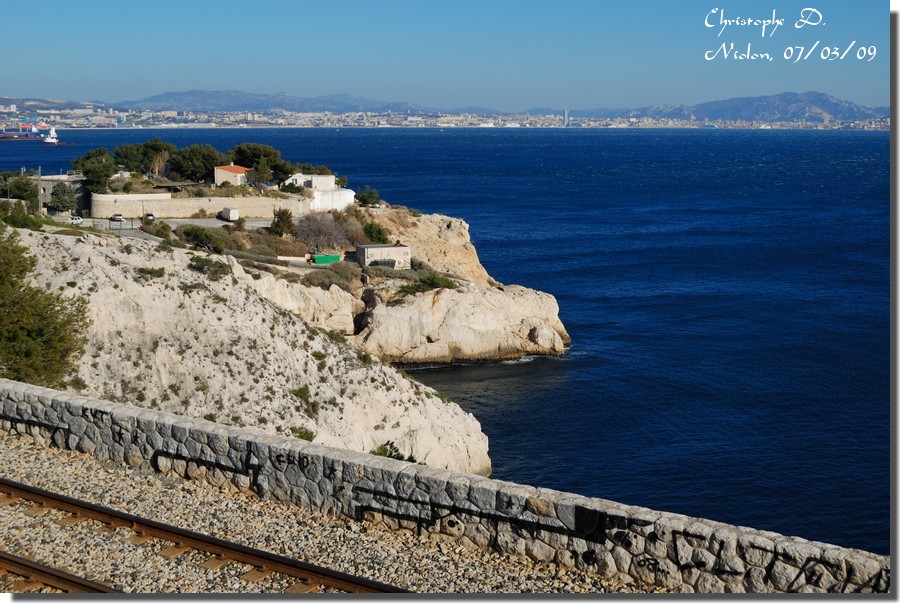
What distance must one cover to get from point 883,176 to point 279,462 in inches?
4556

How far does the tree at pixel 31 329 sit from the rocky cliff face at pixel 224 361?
915 millimetres

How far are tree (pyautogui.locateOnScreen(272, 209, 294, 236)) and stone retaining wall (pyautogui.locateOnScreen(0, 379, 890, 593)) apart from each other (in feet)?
99.9

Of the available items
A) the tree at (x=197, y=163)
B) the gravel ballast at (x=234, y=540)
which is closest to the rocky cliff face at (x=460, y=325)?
the tree at (x=197, y=163)

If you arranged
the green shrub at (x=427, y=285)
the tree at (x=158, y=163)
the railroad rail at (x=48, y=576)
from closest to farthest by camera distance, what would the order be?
1. the railroad rail at (x=48, y=576)
2. the green shrub at (x=427, y=285)
3. the tree at (x=158, y=163)

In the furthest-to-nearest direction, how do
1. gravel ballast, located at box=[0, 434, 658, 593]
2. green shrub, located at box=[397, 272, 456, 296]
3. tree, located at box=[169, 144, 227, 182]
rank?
tree, located at box=[169, 144, 227, 182] → green shrub, located at box=[397, 272, 456, 296] → gravel ballast, located at box=[0, 434, 658, 593]

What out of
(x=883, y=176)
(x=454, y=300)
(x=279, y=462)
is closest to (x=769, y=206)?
(x=883, y=176)

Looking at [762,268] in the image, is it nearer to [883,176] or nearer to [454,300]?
[454,300]

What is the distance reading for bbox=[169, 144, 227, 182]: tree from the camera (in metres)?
49.2

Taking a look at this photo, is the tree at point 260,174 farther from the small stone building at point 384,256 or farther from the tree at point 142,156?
the small stone building at point 384,256

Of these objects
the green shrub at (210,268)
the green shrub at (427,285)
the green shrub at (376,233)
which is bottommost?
the green shrub at (427,285)

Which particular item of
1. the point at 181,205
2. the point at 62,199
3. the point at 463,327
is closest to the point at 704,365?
the point at 463,327

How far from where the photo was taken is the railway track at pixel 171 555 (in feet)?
23.0

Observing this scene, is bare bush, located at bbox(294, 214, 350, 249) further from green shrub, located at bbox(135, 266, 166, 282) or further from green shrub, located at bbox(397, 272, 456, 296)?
green shrub, located at bbox(135, 266, 166, 282)

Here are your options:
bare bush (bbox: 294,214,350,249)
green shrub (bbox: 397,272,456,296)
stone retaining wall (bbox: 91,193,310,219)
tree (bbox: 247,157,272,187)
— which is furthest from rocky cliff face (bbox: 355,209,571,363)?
tree (bbox: 247,157,272,187)
